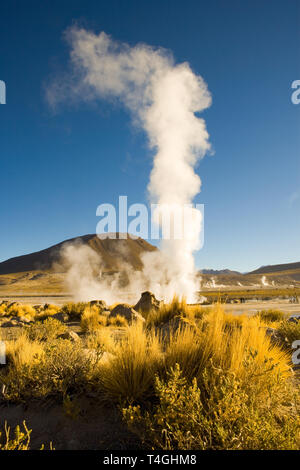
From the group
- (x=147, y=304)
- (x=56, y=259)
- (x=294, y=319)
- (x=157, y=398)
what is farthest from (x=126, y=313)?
(x=56, y=259)

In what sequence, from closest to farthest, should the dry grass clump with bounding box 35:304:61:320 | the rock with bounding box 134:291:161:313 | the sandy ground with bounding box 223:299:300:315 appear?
1. the rock with bounding box 134:291:161:313
2. the dry grass clump with bounding box 35:304:61:320
3. the sandy ground with bounding box 223:299:300:315

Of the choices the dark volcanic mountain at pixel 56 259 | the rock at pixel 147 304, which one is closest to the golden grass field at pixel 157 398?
the rock at pixel 147 304

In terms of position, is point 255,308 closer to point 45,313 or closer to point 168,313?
point 168,313

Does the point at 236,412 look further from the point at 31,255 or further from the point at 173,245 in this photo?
the point at 31,255

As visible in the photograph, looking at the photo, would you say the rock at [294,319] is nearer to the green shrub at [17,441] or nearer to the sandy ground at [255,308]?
the sandy ground at [255,308]

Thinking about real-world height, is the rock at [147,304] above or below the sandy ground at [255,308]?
above

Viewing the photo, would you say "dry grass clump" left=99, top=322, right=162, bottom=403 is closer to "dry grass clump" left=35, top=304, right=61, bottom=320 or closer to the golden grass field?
the golden grass field

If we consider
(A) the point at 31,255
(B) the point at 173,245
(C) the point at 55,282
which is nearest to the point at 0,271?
(A) the point at 31,255

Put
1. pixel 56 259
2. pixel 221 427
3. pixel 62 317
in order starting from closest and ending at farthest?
pixel 221 427, pixel 62 317, pixel 56 259

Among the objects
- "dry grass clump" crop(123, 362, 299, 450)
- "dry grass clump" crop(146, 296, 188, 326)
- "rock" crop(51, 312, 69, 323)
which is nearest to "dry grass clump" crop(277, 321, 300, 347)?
"dry grass clump" crop(146, 296, 188, 326)

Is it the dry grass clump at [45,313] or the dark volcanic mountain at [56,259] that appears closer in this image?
the dry grass clump at [45,313]

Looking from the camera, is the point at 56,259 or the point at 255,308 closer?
the point at 255,308

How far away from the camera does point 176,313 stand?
9711 mm

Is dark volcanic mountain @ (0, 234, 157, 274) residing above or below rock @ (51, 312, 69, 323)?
above
